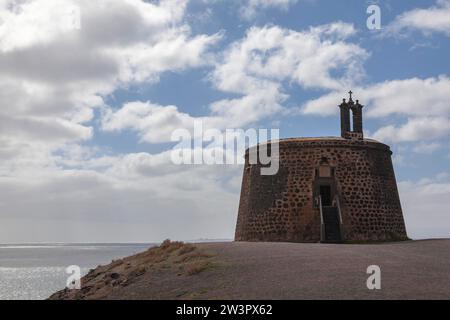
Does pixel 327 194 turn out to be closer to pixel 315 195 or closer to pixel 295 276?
pixel 315 195

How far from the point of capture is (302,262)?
14.0m

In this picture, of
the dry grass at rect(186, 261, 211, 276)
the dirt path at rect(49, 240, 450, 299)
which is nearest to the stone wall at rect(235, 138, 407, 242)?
the dirt path at rect(49, 240, 450, 299)

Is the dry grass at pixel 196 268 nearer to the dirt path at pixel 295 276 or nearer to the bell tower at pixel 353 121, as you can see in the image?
the dirt path at pixel 295 276

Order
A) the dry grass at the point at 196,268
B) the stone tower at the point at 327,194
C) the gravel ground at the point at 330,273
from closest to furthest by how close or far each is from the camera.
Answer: the gravel ground at the point at 330,273 < the dry grass at the point at 196,268 < the stone tower at the point at 327,194

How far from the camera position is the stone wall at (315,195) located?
79.4ft

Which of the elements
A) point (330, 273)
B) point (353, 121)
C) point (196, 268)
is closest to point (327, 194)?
point (353, 121)

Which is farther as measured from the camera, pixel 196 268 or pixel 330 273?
pixel 196 268

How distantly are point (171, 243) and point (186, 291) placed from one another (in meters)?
7.25

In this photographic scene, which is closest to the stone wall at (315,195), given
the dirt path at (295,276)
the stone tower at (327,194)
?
the stone tower at (327,194)

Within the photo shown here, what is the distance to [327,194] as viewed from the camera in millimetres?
24859

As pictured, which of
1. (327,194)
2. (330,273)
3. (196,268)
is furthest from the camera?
(327,194)

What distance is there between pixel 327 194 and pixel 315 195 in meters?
0.78

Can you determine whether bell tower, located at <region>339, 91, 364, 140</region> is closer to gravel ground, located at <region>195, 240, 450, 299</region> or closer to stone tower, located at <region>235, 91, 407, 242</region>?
stone tower, located at <region>235, 91, 407, 242</region>
